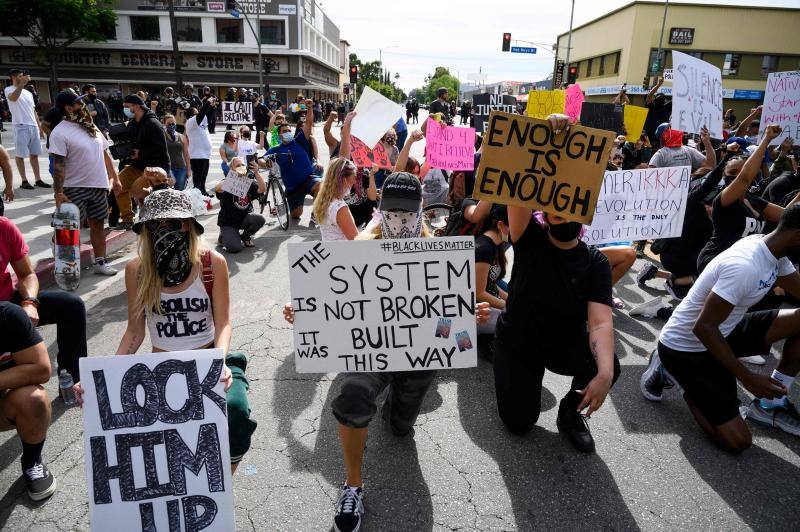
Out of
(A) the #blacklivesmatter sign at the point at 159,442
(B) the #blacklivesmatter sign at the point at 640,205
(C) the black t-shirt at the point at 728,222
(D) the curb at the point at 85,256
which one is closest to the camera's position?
(A) the #blacklivesmatter sign at the point at 159,442

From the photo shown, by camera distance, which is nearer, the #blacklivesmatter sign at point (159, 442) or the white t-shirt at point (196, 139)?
the #blacklivesmatter sign at point (159, 442)

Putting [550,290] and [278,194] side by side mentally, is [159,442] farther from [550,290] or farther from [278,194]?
[278,194]

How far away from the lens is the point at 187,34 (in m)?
51.2

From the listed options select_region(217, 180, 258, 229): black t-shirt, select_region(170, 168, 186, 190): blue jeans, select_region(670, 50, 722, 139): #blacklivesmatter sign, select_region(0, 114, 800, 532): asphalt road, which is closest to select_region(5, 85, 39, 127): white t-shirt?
select_region(170, 168, 186, 190): blue jeans

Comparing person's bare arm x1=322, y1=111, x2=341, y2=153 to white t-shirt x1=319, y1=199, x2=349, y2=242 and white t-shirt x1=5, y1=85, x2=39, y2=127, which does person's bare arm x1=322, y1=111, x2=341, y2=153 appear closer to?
white t-shirt x1=319, y1=199, x2=349, y2=242

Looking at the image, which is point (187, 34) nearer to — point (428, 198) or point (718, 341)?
point (428, 198)

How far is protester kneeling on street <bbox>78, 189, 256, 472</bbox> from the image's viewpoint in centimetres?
245

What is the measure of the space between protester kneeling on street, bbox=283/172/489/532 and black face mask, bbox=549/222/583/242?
0.65 meters

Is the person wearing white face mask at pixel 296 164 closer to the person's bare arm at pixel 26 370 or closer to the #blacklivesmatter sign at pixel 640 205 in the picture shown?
the #blacklivesmatter sign at pixel 640 205

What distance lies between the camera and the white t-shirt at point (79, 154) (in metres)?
5.40

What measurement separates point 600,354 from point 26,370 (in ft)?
10.4

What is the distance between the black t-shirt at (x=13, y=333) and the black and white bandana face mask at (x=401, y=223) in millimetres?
2044

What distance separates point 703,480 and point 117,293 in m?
5.79

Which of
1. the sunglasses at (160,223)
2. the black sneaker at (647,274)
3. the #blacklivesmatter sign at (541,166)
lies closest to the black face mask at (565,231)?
the #blacklivesmatter sign at (541,166)
